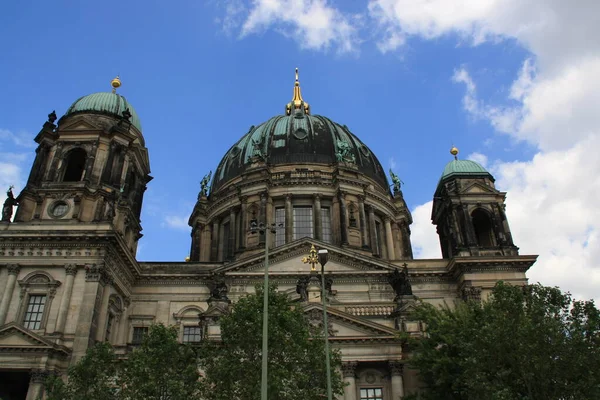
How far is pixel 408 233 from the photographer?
52438 millimetres

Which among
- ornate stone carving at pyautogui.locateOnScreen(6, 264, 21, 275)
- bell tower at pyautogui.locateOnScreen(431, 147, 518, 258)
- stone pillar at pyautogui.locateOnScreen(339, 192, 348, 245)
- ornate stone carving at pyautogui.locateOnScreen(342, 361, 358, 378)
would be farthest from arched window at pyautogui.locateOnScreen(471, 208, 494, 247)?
ornate stone carving at pyautogui.locateOnScreen(6, 264, 21, 275)

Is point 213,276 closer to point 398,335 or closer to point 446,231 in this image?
point 398,335

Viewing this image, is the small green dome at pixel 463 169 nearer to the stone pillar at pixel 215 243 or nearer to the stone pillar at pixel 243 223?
the stone pillar at pixel 243 223

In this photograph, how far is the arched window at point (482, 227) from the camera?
139ft

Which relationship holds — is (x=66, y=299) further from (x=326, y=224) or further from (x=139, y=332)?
(x=326, y=224)

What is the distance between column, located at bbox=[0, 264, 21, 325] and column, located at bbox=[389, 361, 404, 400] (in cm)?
2144

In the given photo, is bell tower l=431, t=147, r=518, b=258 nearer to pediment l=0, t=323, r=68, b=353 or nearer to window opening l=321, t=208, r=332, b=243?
window opening l=321, t=208, r=332, b=243

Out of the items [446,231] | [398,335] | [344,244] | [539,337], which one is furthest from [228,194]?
[539,337]

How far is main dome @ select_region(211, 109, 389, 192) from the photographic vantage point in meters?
51.4

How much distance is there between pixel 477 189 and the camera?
42469 millimetres

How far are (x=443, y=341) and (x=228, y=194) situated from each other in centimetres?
2894

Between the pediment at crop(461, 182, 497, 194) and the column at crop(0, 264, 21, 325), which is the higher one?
the pediment at crop(461, 182, 497, 194)

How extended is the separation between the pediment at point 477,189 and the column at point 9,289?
3174 centimetres

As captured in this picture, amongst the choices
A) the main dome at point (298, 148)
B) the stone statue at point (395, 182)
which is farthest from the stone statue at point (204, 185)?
the stone statue at point (395, 182)
